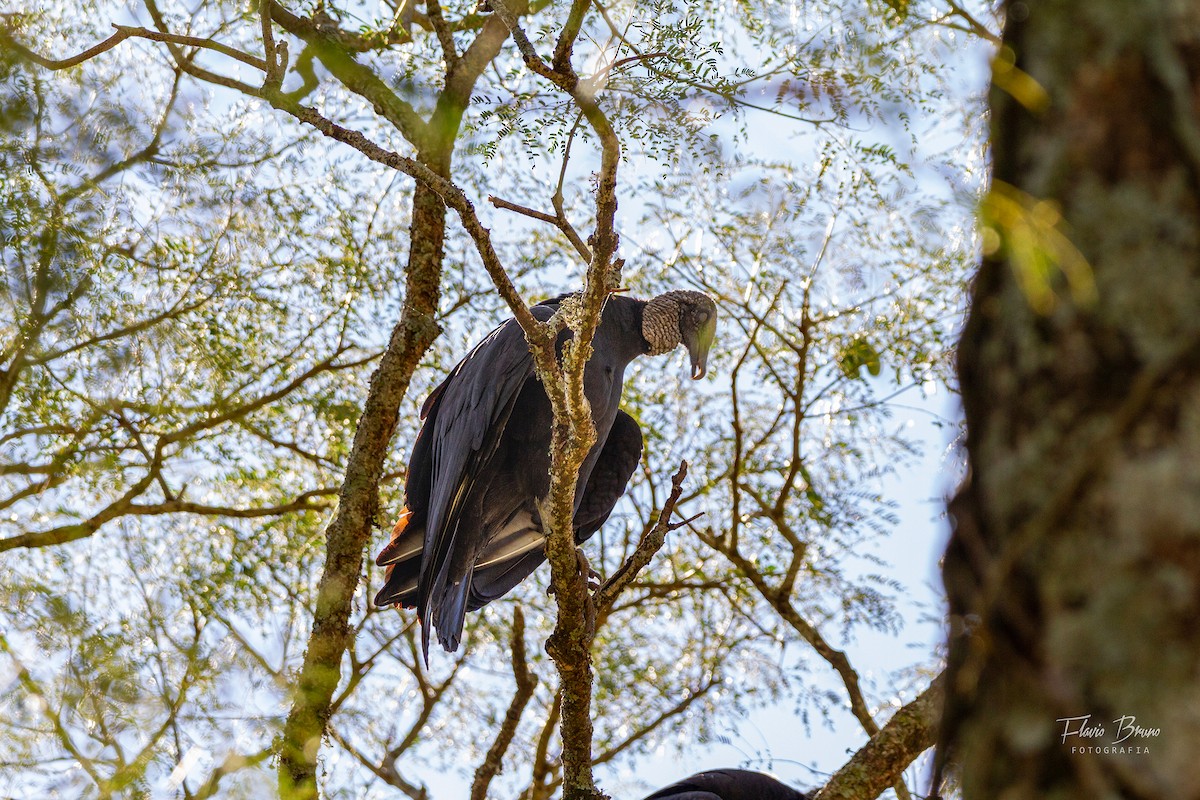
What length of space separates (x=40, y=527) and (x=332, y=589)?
1956mm

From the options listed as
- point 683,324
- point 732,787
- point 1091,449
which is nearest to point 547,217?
point 1091,449

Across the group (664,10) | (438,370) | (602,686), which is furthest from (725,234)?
(602,686)

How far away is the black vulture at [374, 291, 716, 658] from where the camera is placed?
4.13 metres

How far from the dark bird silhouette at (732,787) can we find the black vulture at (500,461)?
3.93ft

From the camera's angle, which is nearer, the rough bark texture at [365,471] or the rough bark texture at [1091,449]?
the rough bark texture at [1091,449]

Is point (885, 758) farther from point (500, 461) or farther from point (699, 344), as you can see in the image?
point (699, 344)

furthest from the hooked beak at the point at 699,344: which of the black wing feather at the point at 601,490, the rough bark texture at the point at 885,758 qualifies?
the rough bark texture at the point at 885,758

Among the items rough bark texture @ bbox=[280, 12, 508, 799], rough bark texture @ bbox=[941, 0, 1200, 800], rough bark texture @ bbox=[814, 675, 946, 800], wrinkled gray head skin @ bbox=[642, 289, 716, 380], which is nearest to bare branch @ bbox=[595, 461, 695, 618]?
rough bark texture @ bbox=[814, 675, 946, 800]

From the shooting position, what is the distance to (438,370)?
611 centimetres

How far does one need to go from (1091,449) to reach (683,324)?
4.16 metres

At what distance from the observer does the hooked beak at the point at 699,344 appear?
502cm

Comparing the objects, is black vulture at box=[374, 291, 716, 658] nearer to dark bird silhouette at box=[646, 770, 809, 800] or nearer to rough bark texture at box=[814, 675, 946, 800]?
dark bird silhouette at box=[646, 770, 809, 800]

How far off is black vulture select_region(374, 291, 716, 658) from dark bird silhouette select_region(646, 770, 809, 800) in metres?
1.20

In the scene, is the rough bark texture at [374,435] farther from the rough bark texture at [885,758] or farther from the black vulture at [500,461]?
the rough bark texture at [885,758]
